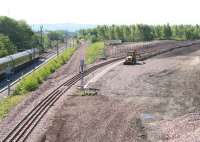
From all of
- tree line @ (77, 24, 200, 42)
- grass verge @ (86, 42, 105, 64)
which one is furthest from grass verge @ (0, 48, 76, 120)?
tree line @ (77, 24, 200, 42)

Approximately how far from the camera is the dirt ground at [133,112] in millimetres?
23719

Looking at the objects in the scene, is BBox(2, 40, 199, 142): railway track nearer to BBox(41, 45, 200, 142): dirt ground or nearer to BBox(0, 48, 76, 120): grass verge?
BBox(41, 45, 200, 142): dirt ground

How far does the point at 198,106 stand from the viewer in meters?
32.8

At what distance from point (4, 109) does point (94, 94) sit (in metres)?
9.40

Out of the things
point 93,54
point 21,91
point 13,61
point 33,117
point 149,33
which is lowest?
point 21,91

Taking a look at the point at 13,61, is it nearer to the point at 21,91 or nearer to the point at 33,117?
the point at 21,91

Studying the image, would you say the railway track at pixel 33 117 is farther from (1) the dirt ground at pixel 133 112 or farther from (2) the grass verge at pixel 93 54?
(2) the grass verge at pixel 93 54

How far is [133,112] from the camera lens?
29891mm

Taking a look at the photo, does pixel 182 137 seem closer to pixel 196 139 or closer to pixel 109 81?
pixel 196 139

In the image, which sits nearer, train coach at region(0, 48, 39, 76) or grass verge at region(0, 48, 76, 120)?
grass verge at region(0, 48, 76, 120)

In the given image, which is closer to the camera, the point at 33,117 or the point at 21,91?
the point at 33,117

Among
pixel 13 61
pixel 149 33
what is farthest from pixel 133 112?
pixel 149 33

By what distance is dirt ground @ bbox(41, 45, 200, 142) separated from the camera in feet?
77.8

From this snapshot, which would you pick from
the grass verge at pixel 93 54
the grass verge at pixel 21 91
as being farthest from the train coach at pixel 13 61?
Result: the grass verge at pixel 93 54
